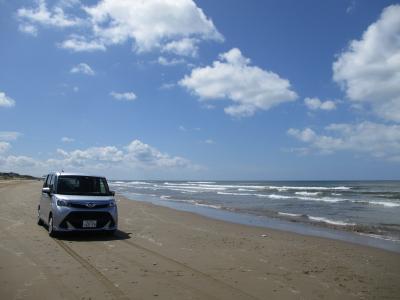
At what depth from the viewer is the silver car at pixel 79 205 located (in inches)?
407

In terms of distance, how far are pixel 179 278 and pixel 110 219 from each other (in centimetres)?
468

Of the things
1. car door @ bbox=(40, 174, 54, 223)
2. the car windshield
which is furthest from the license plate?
car door @ bbox=(40, 174, 54, 223)

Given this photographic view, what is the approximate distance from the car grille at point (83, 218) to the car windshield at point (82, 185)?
0.87m

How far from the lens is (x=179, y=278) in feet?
21.6

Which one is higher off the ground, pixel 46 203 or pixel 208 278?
pixel 46 203

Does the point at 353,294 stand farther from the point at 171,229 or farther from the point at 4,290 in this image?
the point at 171,229

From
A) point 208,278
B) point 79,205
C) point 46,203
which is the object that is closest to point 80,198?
point 79,205

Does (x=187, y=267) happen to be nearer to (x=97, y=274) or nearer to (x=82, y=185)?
(x=97, y=274)

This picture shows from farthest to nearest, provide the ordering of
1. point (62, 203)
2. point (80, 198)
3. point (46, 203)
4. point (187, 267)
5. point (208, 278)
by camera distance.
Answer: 1. point (46, 203)
2. point (80, 198)
3. point (62, 203)
4. point (187, 267)
5. point (208, 278)

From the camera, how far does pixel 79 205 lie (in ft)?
34.2

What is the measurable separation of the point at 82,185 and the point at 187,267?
17.3 feet

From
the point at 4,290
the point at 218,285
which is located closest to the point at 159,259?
the point at 218,285

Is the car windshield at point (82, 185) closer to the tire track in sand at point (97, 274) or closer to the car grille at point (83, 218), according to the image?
the car grille at point (83, 218)

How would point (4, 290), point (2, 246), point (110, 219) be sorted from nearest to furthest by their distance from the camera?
point (4, 290), point (2, 246), point (110, 219)
